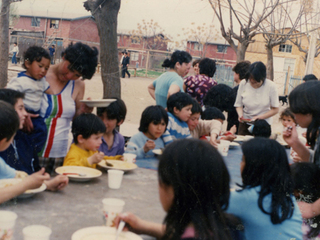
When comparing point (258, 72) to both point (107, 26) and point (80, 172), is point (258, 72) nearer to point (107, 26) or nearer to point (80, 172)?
point (107, 26)

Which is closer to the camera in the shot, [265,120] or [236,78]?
[265,120]

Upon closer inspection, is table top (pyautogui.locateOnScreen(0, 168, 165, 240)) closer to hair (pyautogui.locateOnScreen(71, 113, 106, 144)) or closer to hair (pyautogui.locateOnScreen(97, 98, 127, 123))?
hair (pyautogui.locateOnScreen(71, 113, 106, 144))

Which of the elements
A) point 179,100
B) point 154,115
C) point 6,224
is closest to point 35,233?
point 6,224

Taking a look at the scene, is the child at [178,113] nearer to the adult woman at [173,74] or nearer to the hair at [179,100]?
the hair at [179,100]

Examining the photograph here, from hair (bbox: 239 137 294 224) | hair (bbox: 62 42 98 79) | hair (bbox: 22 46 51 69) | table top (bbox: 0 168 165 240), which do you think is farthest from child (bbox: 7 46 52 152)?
hair (bbox: 239 137 294 224)

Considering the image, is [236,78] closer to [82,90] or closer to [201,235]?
[82,90]

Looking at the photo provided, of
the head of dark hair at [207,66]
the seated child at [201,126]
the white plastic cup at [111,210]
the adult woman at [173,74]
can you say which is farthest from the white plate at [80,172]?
the head of dark hair at [207,66]

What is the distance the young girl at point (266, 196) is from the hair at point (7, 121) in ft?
3.48

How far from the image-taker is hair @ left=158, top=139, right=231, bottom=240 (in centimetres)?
121

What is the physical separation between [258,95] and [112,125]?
2205 mm

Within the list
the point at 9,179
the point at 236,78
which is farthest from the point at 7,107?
the point at 236,78

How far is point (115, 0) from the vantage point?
384 cm

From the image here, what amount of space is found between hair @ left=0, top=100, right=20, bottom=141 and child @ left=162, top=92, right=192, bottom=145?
1.82m

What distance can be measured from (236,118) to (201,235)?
3.82 m
